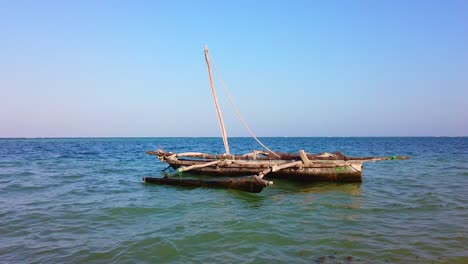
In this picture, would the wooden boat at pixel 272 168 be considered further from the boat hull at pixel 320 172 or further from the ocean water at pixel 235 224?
the ocean water at pixel 235 224

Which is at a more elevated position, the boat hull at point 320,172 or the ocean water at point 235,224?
the boat hull at point 320,172

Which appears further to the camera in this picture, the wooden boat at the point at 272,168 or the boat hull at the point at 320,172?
the boat hull at the point at 320,172

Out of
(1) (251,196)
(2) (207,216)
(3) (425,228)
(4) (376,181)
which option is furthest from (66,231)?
(4) (376,181)

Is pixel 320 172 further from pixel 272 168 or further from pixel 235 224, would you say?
pixel 235 224

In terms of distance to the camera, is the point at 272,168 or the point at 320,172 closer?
the point at 272,168

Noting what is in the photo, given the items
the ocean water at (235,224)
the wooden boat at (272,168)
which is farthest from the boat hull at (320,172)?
the ocean water at (235,224)

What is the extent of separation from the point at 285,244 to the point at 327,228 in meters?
1.51

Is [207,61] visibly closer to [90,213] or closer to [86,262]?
[90,213]

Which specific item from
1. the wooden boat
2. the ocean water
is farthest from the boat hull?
the ocean water

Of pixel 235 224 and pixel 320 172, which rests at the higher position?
pixel 320 172

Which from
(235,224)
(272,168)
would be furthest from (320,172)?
(235,224)

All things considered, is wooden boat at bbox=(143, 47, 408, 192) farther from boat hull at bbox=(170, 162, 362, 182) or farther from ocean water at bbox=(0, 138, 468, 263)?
ocean water at bbox=(0, 138, 468, 263)

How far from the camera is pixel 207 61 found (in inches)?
620

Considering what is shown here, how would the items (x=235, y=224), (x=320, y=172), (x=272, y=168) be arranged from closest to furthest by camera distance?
(x=235, y=224), (x=272, y=168), (x=320, y=172)
